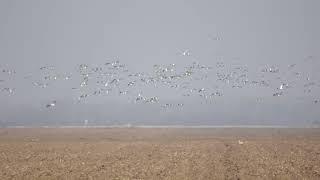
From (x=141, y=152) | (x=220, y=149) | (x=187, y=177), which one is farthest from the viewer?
(x=220, y=149)

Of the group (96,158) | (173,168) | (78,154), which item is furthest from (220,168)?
(78,154)

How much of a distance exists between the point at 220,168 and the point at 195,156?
28.7 ft

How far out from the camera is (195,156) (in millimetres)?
51781

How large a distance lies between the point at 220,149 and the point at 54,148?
58.6ft

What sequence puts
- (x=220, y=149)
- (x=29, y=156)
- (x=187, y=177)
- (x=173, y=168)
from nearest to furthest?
(x=187, y=177)
(x=173, y=168)
(x=29, y=156)
(x=220, y=149)

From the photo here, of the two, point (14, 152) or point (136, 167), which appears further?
point (14, 152)

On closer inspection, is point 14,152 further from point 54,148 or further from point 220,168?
point 220,168

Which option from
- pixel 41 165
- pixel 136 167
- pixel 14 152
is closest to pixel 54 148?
pixel 14 152

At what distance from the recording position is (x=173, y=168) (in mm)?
42875

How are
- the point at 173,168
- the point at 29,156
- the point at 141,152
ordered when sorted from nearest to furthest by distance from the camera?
the point at 173,168
the point at 29,156
the point at 141,152

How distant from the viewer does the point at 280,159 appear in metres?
48.9

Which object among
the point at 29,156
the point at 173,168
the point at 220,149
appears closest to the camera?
the point at 173,168

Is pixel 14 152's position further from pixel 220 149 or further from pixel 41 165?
pixel 220 149

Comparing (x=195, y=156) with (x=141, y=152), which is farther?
(x=141, y=152)
